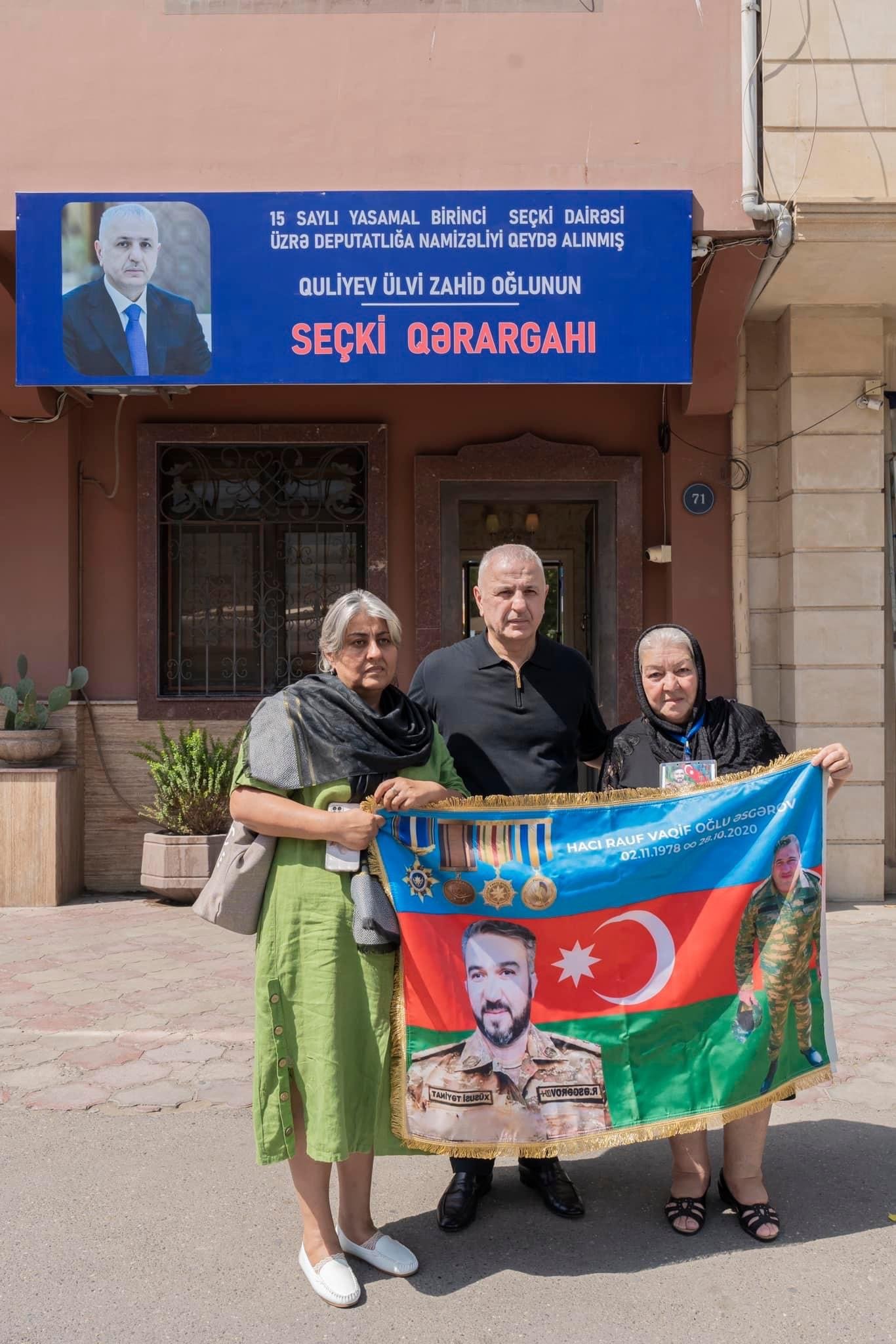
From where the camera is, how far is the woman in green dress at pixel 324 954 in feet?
9.69

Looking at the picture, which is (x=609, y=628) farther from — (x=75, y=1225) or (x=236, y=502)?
(x=75, y=1225)

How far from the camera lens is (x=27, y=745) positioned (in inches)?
303

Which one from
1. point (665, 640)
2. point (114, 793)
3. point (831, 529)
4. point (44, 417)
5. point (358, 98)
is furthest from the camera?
point (114, 793)

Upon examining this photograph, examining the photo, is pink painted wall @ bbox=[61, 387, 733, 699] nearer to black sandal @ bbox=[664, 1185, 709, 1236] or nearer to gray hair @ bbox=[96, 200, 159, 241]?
gray hair @ bbox=[96, 200, 159, 241]

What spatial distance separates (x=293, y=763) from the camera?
9.79ft

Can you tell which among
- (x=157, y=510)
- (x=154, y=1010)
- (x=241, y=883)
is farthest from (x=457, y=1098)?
(x=157, y=510)

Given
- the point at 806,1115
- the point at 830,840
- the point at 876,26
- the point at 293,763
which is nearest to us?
the point at 293,763

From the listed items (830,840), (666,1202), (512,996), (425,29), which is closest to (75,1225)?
(512,996)

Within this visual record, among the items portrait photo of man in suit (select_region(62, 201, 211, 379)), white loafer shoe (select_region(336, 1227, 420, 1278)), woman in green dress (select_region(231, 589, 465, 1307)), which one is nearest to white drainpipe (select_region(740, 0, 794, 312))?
portrait photo of man in suit (select_region(62, 201, 211, 379))

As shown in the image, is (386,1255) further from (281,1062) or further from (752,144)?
(752,144)

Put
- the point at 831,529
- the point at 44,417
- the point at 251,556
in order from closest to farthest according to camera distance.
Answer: the point at 831,529 < the point at 44,417 < the point at 251,556

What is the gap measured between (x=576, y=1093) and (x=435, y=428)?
593cm

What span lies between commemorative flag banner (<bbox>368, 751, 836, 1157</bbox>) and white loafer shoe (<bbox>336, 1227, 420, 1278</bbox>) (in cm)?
28

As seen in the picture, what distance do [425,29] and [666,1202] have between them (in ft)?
22.1
